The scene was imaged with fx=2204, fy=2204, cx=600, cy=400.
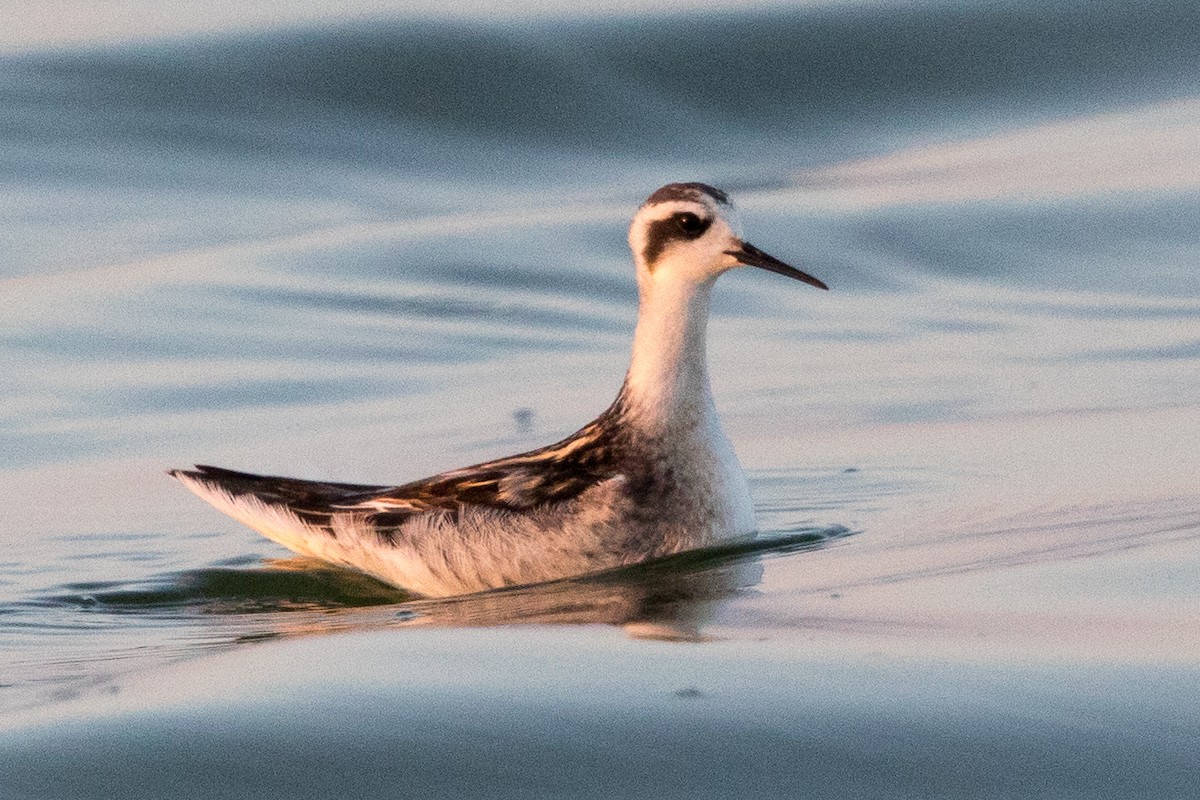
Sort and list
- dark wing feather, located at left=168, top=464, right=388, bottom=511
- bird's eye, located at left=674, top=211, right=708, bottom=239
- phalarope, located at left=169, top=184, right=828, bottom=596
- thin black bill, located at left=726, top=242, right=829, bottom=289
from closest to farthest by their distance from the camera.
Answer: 1. phalarope, located at left=169, top=184, right=828, bottom=596
2. thin black bill, located at left=726, top=242, right=829, bottom=289
3. bird's eye, located at left=674, top=211, right=708, bottom=239
4. dark wing feather, located at left=168, top=464, right=388, bottom=511

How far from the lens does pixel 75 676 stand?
22.8ft

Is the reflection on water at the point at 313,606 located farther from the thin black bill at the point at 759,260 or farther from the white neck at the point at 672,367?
the thin black bill at the point at 759,260

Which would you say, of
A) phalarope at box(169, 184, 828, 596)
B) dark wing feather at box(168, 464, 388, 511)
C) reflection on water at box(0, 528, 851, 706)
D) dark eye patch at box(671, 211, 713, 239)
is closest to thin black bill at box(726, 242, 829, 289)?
phalarope at box(169, 184, 828, 596)

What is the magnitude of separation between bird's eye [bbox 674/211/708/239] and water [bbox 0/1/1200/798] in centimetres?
127

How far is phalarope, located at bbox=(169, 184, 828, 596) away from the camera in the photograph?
8641 millimetres

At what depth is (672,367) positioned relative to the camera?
8969mm

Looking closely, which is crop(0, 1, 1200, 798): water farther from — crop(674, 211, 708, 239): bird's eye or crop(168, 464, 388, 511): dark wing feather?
crop(674, 211, 708, 239): bird's eye

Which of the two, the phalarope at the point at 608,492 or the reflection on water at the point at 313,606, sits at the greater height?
the phalarope at the point at 608,492

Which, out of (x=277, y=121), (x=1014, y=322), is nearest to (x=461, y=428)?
(x=1014, y=322)

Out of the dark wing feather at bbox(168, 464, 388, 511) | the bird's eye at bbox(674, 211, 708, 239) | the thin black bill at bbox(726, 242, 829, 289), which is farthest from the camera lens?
the dark wing feather at bbox(168, 464, 388, 511)

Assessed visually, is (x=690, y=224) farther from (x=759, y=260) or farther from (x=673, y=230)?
(x=759, y=260)

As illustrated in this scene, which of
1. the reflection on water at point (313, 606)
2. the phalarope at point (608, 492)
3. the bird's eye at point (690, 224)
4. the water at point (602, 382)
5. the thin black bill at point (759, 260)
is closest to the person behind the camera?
the water at point (602, 382)

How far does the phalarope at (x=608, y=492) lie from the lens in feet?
28.3

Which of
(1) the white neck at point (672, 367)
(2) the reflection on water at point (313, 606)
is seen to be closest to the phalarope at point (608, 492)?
(1) the white neck at point (672, 367)
